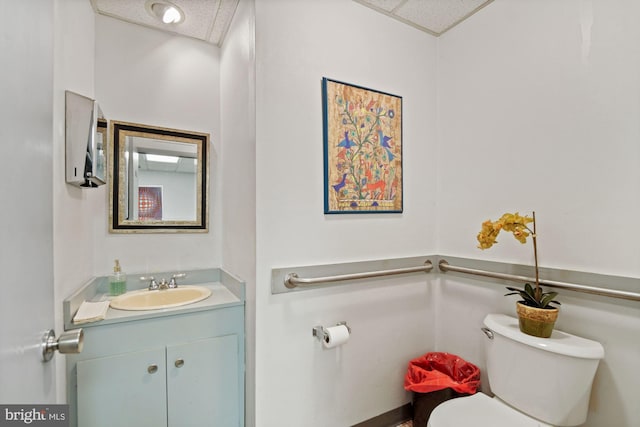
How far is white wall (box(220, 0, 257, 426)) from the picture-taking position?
1376 millimetres

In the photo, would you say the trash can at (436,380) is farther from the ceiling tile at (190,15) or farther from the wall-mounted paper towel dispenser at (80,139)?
the ceiling tile at (190,15)

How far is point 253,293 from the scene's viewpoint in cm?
137

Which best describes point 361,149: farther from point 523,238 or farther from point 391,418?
point 391,418

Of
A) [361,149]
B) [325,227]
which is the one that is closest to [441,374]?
[325,227]

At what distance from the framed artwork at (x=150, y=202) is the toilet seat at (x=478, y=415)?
1.81 meters

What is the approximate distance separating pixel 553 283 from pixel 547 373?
39cm

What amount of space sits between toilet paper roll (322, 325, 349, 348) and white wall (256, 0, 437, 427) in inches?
3.4

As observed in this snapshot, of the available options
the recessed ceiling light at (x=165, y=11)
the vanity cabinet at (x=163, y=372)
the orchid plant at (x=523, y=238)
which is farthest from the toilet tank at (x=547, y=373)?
the recessed ceiling light at (x=165, y=11)

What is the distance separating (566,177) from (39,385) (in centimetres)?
194

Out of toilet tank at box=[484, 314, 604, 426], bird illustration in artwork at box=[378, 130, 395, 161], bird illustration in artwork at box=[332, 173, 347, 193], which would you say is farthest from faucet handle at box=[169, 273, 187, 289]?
toilet tank at box=[484, 314, 604, 426]

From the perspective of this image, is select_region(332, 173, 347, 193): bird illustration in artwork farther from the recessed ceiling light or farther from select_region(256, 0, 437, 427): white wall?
the recessed ceiling light

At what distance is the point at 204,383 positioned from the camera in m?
1.43

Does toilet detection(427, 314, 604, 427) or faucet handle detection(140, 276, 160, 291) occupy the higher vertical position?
faucet handle detection(140, 276, 160, 291)

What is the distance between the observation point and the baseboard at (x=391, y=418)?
1636 mm
